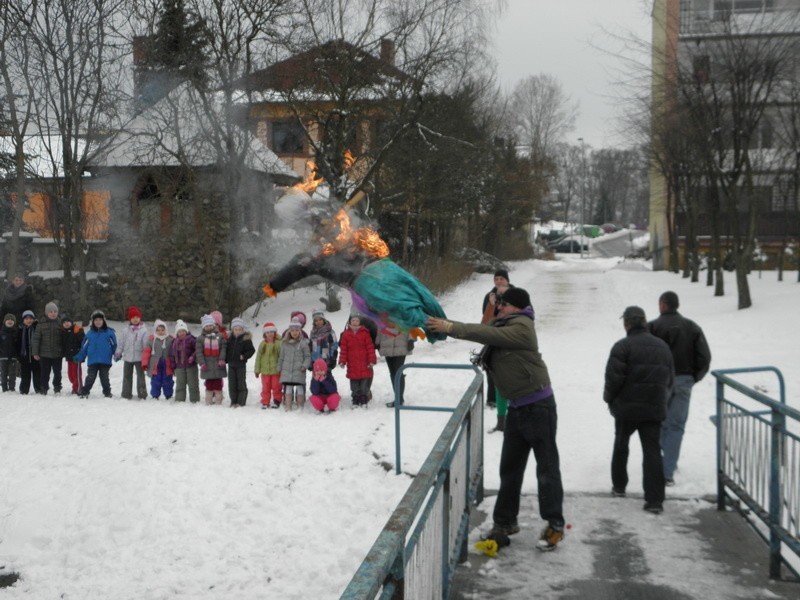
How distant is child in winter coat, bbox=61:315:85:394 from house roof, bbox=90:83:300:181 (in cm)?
611

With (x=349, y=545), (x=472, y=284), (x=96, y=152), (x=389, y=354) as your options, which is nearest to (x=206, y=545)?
(x=349, y=545)

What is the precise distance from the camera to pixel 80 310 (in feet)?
72.9

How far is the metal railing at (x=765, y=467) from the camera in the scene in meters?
5.54

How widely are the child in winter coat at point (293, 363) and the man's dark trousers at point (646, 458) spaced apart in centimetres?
580

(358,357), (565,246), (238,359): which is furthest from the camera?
(565,246)

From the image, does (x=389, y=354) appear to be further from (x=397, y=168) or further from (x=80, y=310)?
(x=397, y=168)

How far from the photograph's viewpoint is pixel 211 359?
1307 cm

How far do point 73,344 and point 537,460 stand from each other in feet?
34.3

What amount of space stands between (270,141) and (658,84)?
11.5 m

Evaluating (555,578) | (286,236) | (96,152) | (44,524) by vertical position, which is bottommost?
(44,524)

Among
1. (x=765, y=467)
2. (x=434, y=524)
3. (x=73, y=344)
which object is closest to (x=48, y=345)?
(x=73, y=344)

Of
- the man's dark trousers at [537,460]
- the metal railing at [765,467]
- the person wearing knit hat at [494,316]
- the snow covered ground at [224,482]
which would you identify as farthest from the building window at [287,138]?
the man's dark trousers at [537,460]

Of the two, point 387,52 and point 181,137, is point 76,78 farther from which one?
point 387,52

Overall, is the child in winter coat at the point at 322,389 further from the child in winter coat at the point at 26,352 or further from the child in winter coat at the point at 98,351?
the child in winter coat at the point at 26,352
